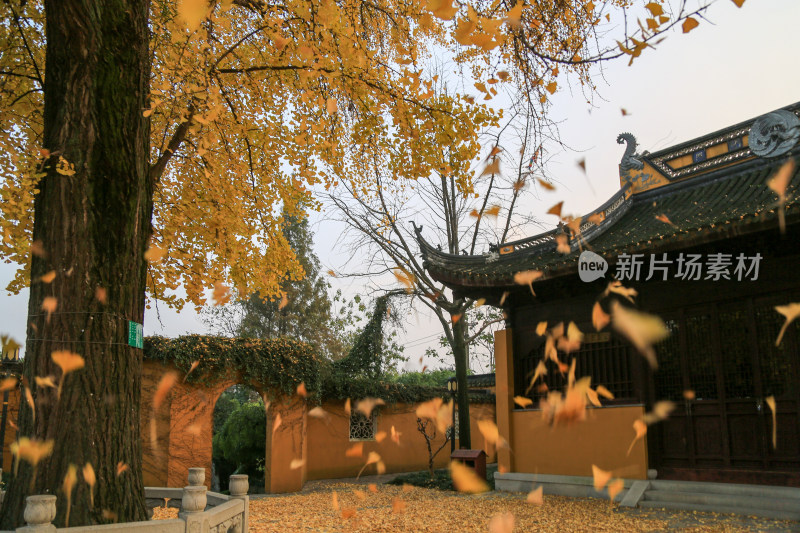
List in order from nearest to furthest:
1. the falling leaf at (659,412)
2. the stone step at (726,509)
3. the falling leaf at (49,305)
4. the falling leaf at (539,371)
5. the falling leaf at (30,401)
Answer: the falling leaf at (30,401)
the falling leaf at (49,305)
the stone step at (726,509)
the falling leaf at (659,412)
the falling leaf at (539,371)

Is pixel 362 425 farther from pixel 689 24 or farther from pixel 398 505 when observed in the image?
pixel 689 24

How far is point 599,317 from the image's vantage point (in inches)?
365

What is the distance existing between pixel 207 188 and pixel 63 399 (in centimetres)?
454

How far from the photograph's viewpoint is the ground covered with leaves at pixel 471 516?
6621 mm

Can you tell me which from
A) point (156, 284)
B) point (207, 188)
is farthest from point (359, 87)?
point (156, 284)

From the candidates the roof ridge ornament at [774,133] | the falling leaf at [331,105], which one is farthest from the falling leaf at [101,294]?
the roof ridge ornament at [774,133]

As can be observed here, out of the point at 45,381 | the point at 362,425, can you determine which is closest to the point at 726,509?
the point at 45,381

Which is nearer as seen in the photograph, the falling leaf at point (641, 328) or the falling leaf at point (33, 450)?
the falling leaf at point (33, 450)

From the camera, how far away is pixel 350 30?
638cm

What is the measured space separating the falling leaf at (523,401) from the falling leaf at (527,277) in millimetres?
1890

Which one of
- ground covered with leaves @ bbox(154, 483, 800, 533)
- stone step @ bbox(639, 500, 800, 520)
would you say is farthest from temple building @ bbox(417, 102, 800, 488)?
ground covered with leaves @ bbox(154, 483, 800, 533)

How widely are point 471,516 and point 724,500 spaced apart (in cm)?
320

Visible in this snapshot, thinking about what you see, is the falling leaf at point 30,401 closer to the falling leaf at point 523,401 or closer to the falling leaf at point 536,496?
the falling leaf at point 536,496

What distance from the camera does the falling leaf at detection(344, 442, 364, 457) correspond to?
51.2ft
